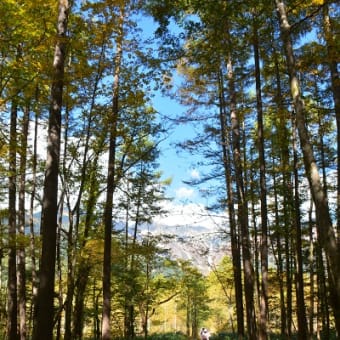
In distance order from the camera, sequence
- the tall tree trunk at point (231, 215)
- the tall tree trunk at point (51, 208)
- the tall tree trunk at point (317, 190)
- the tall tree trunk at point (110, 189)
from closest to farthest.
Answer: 1. the tall tree trunk at point (317, 190)
2. the tall tree trunk at point (51, 208)
3. the tall tree trunk at point (110, 189)
4. the tall tree trunk at point (231, 215)

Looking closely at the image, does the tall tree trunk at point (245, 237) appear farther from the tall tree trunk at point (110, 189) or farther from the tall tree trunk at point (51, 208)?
the tall tree trunk at point (51, 208)

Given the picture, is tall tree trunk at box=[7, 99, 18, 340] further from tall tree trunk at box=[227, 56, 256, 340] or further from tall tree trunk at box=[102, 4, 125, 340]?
tall tree trunk at box=[227, 56, 256, 340]

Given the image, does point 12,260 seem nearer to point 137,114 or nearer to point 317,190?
point 137,114

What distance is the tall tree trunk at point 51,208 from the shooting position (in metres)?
5.41

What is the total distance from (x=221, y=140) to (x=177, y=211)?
330 cm

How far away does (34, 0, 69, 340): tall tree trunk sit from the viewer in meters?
5.41

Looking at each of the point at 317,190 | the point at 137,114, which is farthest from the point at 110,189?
the point at 317,190

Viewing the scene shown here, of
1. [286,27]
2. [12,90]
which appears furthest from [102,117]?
[286,27]

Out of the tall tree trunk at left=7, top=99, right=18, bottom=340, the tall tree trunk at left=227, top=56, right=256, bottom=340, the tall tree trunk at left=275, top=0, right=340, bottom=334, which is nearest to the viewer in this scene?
the tall tree trunk at left=275, top=0, right=340, bottom=334

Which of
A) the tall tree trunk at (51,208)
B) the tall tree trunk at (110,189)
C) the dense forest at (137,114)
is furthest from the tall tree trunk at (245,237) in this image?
the tall tree trunk at (51,208)

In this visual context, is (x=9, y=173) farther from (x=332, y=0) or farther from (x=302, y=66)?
(x=332, y=0)

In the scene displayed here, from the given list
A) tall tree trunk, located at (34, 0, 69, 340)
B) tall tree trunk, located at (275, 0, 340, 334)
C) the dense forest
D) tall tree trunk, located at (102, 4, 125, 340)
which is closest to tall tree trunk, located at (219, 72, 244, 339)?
the dense forest

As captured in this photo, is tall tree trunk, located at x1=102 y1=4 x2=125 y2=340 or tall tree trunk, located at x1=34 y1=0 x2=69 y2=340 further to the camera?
tall tree trunk, located at x1=102 y1=4 x2=125 y2=340

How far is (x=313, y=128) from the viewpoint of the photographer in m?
15.0
